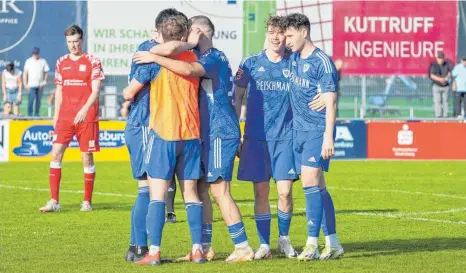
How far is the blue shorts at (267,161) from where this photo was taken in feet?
35.9

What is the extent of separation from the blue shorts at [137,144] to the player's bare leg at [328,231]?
62.1 inches

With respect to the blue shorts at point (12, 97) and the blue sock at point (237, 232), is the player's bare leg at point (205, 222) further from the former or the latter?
the blue shorts at point (12, 97)

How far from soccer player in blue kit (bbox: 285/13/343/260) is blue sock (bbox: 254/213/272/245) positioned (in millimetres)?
469

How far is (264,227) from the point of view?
10938mm

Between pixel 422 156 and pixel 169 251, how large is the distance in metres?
16.8

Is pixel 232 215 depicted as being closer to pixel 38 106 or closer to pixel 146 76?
pixel 146 76

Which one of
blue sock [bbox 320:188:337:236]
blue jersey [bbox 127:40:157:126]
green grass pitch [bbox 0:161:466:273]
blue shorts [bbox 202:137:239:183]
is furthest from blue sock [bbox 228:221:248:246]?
blue jersey [bbox 127:40:157:126]

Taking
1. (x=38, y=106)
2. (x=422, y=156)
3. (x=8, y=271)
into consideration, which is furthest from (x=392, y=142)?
(x=8, y=271)

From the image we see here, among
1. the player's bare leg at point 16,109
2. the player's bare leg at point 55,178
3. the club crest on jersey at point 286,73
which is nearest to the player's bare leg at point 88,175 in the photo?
the player's bare leg at point 55,178

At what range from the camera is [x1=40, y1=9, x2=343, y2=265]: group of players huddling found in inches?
396

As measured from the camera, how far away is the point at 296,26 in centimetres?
1045

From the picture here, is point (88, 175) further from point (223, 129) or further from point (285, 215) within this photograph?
point (223, 129)

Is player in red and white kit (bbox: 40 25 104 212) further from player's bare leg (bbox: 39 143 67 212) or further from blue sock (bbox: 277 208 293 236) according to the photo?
blue sock (bbox: 277 208 293 236)

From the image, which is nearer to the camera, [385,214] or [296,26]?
[296,26]
